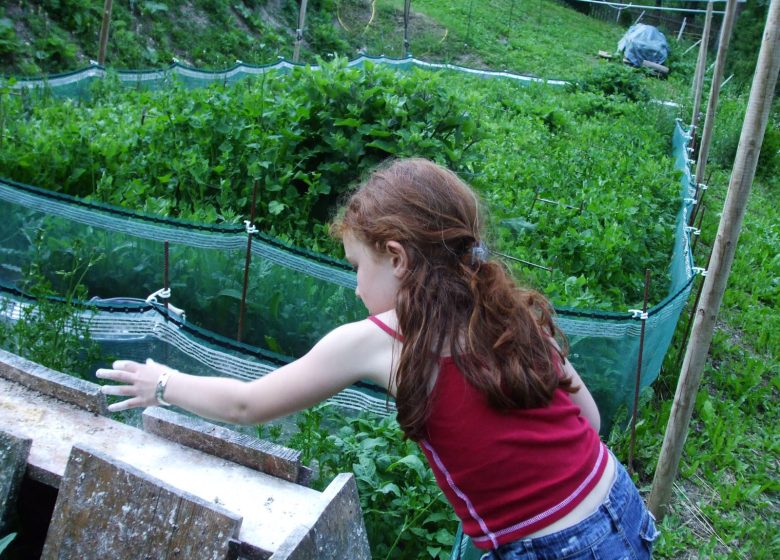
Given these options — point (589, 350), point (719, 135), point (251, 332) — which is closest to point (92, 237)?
point (251, 332)

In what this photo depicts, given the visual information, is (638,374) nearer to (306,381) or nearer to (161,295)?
(161,295)

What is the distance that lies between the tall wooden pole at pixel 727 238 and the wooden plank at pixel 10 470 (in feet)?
7.96

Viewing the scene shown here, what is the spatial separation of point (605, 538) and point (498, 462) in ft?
1.01

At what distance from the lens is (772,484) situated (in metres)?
3.94

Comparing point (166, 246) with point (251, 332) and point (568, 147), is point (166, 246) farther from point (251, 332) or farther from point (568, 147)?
point (568, 147)

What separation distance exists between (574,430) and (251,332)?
7.83ft

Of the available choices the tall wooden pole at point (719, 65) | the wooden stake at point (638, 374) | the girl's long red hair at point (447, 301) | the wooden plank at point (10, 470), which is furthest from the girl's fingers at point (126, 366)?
the tall wooden pole at point (719, 65)

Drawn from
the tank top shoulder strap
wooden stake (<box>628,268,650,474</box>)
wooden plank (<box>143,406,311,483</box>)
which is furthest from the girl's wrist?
wooden stake (<box>628,268,650,474</box>)

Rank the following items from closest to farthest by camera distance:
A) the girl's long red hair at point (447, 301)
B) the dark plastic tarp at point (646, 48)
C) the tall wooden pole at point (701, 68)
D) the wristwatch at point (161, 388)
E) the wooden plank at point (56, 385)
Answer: the girl's long red hair at point (447, 301), the wristwatch at point (161, 388), the wooden plank at point (56, 385), the tall wooden pole at point (701, 68), the dark plastic tarp at point (646, 48)

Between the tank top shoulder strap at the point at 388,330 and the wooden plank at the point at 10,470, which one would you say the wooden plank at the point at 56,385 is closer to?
the wooden plank at the point at 10,470

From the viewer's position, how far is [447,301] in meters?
1.73

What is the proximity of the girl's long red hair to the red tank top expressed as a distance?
3 cm

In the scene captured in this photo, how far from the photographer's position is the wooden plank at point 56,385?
2.30 meters

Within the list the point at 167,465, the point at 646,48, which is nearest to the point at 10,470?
the point at 167,465
